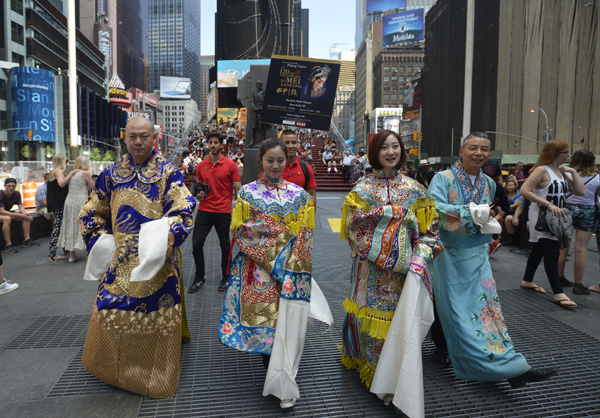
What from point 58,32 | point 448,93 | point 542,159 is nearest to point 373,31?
point 448,93

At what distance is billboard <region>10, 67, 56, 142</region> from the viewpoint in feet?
151

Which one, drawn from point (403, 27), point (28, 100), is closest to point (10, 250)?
point (28, 100)

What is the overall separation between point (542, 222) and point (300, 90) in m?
4.34

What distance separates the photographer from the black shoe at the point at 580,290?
5668mm

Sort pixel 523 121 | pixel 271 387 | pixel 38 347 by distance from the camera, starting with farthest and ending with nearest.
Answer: pixel 523 121 < pixel 38 347 < pixel 271 387

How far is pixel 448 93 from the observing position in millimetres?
68000

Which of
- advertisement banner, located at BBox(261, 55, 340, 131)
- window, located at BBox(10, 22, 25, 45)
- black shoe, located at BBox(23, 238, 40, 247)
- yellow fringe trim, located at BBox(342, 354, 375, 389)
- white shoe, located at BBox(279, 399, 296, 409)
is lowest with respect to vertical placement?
black shoe, located at BBox(23, 238, 40, 247)

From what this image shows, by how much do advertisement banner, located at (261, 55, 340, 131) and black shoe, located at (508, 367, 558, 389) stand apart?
5316 mm

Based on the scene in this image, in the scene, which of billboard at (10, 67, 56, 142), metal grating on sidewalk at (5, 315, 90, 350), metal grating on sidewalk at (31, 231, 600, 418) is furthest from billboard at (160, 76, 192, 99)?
metal grating on sidewalk at (31, 231, 600, 418)

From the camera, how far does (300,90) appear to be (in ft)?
25.8

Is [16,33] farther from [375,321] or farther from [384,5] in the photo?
[384,5]

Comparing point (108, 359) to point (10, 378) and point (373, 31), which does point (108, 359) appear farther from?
point (373, 31)

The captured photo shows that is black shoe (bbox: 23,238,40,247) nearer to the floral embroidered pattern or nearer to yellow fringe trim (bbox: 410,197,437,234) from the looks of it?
yellow fringe trim (bbox: 410,197,437,234)

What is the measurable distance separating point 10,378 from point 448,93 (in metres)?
71.2
